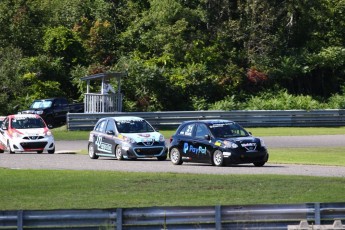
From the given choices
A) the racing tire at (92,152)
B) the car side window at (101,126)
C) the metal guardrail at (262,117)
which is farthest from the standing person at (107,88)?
the racing tire at (92,152)

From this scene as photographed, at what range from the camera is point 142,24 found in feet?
189

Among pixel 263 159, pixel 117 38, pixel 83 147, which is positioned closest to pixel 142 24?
pixel 117 38

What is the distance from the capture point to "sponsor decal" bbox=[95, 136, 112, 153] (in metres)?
32.0

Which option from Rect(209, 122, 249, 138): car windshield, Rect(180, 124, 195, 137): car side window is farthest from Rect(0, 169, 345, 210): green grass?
Rect(180, 124, 195, 137): car side window

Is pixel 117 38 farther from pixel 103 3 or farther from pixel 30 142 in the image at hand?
pixel 30 142

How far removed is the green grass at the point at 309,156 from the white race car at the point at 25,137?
824 centimetres

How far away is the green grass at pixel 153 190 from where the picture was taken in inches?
720

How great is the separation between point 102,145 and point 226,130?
5.37m

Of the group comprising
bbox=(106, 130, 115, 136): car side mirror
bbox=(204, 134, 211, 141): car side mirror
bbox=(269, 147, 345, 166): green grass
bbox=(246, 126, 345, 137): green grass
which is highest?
bbox=(204, 134, 211, 141): car side mirror

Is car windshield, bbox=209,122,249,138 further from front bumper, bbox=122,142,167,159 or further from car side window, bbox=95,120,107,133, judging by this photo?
Result: car side window, bbox=95,120,107,133

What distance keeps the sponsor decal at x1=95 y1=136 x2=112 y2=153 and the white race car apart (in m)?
3.32

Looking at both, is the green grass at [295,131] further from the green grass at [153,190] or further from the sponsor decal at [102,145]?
the green grass at [153,190]

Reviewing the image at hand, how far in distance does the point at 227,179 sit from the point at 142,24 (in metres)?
35.9

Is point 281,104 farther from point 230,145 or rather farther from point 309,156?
point 230,145
